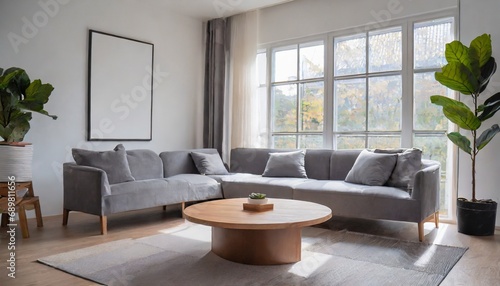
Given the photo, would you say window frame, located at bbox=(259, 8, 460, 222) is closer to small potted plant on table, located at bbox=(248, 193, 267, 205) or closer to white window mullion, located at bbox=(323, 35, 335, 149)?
white window mullion, located at bbox=(323, 35, 335, 149)

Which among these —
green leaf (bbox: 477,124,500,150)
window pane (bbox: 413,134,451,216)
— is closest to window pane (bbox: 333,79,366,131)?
window pane (bbox: 413,134,451,216)

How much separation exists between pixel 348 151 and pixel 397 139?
0.64m

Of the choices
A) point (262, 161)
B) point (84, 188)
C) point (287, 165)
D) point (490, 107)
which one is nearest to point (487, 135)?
point (490, 107)

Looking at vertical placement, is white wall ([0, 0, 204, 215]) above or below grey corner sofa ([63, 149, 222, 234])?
above

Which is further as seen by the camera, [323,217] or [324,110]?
[324,110]

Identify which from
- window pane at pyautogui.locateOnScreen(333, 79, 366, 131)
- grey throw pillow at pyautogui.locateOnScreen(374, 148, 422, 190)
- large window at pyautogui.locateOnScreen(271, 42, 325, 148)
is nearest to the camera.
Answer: grey throw pillow at pyautogui.locateOnScreen(374, 148, 422, 190)

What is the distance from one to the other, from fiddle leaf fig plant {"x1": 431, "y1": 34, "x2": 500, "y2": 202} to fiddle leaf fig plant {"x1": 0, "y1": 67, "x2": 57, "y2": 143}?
3.86 metres

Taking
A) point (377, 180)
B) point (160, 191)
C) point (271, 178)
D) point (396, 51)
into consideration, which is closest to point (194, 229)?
→ point (160, 191)

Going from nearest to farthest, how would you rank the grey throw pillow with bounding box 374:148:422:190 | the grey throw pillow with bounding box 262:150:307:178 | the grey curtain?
the grey throw pillow with bounding box 374:148:422:190 → the grey throw pillow with bounding box 262:150:307:178 → the grey curtain

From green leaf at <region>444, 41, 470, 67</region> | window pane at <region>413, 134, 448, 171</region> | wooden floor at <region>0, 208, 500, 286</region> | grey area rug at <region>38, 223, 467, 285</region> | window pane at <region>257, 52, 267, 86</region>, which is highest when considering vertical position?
window pane at <region>257, 52, 267, 86</region>

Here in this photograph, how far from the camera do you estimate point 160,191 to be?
4.13 metres

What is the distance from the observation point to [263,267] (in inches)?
105

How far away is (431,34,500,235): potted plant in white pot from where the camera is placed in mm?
3629

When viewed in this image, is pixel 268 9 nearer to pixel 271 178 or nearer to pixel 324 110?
pixel 324 110
